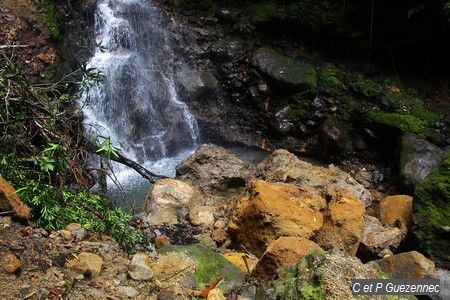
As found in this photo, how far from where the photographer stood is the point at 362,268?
283 cm

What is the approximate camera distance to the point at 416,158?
8.09 m

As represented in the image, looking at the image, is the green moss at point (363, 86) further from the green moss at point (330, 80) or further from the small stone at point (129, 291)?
the small stone at point (129, 291)

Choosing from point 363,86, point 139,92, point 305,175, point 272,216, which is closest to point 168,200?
point 272,216

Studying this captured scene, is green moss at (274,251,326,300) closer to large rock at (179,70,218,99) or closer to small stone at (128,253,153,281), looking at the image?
small stone at (128,253,153,281)

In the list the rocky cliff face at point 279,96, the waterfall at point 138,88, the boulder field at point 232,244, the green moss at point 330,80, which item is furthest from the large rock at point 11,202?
the green moss at point 330,80

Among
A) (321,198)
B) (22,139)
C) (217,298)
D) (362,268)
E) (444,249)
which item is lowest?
(444,249)

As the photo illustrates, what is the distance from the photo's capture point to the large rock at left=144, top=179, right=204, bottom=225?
6.31m

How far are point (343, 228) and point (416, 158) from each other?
3383mm

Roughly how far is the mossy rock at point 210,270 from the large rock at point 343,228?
218 cm

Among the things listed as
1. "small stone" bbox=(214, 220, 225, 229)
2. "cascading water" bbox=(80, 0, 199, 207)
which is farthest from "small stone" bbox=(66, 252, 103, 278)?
"cascading water" bbox=(80, 0, 199, 207)

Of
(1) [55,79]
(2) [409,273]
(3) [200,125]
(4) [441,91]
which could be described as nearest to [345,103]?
(4) [441,91]

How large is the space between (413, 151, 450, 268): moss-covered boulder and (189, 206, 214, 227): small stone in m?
3.02

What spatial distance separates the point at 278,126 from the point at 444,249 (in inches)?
197

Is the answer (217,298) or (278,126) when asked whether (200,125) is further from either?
(217,298)
